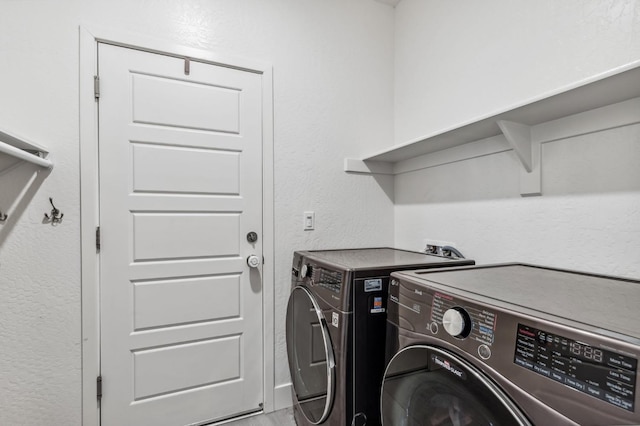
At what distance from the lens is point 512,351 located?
620mm

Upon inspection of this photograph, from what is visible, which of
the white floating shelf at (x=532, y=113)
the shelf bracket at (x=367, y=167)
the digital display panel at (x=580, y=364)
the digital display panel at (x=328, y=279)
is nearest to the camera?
the digital display panel at (x=580, y=364)

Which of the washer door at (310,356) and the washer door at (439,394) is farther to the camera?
the washer door at (310,356)

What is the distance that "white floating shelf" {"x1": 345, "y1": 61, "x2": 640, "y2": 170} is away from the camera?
0.92 metres

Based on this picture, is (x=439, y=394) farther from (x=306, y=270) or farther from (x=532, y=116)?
(x=532, y=116)

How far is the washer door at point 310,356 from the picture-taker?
124 cm

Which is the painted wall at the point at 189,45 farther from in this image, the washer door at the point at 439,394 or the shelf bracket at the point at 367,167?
the washer door at the point at 439,394

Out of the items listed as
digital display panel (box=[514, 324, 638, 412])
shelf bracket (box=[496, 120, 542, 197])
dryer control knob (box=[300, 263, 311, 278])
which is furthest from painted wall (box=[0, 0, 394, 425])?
digital display panel (box=[514, 324, 638, 412])

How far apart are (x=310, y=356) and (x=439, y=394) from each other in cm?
77

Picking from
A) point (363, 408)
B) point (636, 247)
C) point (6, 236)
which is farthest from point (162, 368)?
point (636, 247)

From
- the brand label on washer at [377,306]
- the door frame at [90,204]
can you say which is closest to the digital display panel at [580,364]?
the brand label on washer at [377,306]

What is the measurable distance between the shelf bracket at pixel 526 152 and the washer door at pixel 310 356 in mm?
1073

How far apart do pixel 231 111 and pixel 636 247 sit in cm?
191

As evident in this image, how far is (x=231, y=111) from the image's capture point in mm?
1806

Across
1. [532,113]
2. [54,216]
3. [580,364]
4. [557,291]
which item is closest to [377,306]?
[557,291]
